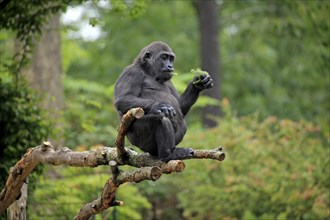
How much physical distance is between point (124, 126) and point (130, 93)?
73cm

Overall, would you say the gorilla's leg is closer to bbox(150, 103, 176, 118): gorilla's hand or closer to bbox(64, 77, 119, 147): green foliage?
bbox(150, 103, 176, 118): gorilla's hand

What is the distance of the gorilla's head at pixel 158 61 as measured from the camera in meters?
7.50

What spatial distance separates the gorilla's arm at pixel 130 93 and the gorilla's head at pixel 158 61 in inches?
6.9

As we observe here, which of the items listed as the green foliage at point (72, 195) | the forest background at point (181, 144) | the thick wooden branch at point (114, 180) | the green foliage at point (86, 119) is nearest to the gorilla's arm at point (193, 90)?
the forest background at point (181, 144)

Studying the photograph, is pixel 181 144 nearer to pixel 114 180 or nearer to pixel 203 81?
pixel 203 81

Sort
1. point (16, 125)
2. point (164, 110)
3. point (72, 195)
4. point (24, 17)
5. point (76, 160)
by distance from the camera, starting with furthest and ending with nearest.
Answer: point (72, 195), point (24, 17), point (16, 125), point (76, 160), point (164, 110)

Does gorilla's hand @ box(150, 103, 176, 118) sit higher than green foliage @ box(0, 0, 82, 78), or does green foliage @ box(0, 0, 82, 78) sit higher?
green foliage @ box(0, 0, 82, 78)

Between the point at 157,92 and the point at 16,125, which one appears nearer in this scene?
the point at 157,92

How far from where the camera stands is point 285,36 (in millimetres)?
23594

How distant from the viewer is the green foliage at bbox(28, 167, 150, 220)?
11078 mm

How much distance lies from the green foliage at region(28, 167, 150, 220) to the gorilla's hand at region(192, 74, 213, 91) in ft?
12.2

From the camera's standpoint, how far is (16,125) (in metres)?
9.97

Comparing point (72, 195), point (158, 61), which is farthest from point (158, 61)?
point (72, 195)

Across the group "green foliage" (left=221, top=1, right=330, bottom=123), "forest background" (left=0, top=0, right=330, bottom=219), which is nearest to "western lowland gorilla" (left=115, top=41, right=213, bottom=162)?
"forest background" (left=0, top=0, right=330, bottom=219)
